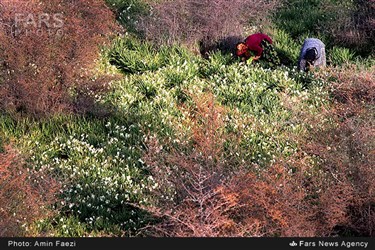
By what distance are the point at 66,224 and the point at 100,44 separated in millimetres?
5109

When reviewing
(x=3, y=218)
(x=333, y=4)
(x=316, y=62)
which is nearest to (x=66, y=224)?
(x=3, y=218)

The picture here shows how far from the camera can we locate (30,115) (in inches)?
434

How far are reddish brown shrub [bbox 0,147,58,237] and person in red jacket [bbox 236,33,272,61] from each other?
488cm

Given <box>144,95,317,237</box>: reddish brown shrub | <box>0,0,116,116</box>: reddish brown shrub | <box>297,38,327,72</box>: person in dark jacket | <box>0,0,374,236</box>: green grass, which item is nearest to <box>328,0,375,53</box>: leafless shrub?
<box>0,0,374,236</box>: green grass

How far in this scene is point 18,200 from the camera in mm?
8164

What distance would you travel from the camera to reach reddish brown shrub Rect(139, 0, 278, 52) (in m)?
13.0

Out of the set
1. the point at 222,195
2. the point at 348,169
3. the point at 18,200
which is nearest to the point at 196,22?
the point at 348,169

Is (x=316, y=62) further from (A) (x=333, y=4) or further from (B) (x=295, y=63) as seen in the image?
(A) (x=333, y=4)

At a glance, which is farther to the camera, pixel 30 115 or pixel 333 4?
pixel 333 4

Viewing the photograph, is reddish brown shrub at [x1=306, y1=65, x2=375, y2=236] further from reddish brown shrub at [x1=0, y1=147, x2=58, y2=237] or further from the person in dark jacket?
reddish brown shrub at [x1=0, y1=147, x2=58, y2=237]

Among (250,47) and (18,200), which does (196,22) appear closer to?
(250,47)

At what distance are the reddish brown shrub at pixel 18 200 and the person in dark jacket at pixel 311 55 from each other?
515 centimetres

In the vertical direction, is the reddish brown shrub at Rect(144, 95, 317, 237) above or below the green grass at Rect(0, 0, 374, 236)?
above

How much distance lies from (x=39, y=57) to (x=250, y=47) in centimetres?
367
